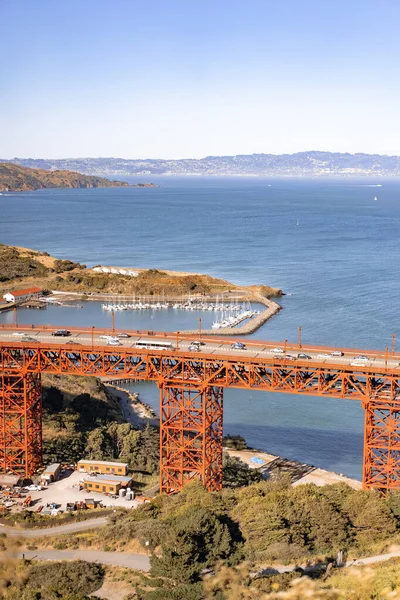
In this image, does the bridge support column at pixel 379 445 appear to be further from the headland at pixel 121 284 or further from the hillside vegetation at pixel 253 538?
the headland at pixel 121 284

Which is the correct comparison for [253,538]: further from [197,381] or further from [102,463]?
[102,463]

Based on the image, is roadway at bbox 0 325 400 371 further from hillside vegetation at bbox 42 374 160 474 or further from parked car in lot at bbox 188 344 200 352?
hillside vegetation at bbox 42 374 160 474

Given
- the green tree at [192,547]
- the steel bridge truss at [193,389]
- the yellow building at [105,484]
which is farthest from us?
the yellow building at [105,484]

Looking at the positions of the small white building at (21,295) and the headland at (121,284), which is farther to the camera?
the headland at (121,284)

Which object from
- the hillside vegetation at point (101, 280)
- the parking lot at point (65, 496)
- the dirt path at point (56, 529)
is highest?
the hillside vegetation at point (101, 280)

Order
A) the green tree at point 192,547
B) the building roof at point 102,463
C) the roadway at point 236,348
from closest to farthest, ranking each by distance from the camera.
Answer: the green tree at point 192,547, the roadway at point 236,348, the building roof at point 102,463

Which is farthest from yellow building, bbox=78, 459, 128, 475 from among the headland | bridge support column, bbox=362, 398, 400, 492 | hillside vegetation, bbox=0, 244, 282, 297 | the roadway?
hillside vegetation, bbox=0, 244, 282, 297

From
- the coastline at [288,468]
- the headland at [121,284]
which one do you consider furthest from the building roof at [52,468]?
the headland at [121,284]
